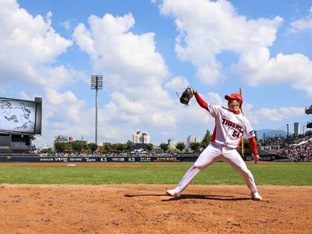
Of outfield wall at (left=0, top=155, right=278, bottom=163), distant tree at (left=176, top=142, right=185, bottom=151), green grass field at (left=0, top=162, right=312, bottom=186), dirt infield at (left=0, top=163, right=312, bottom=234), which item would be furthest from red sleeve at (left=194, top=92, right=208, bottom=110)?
distant tree at (left=176, top=142, right=185, bottom=151)

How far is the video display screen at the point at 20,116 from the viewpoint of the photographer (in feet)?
202

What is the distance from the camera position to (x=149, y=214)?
254 inches

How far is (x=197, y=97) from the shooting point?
813 centimetres

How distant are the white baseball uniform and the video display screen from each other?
58.0 metres

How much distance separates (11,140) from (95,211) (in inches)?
2464

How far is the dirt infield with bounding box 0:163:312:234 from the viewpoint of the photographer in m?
5.60

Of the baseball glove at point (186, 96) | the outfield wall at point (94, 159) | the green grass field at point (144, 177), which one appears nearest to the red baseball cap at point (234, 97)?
the baseball glove at point (186, 96)

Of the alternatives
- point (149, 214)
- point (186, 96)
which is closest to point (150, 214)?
point (149, 214)

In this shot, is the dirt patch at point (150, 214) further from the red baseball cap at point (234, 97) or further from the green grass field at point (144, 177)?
the green grass field at point (144, 177)

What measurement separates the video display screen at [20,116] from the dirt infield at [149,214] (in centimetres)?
5629

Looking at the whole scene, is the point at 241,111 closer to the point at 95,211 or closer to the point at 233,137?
the point at 233,137

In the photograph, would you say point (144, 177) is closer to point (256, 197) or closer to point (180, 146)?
point (256, 197)

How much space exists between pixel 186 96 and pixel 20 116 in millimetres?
58694

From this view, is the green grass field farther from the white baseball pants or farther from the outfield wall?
the outfield wall
